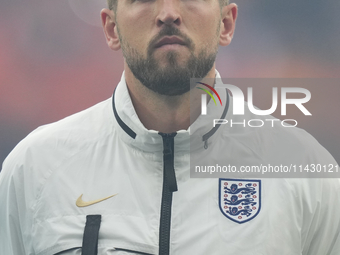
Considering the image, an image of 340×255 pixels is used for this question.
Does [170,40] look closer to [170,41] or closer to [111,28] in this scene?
[170,41]

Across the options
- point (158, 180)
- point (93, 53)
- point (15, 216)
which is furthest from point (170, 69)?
point (93, 53)

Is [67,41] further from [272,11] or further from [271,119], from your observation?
[271,119]

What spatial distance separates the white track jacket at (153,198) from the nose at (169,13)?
0.77 feet

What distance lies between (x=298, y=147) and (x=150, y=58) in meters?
0.50

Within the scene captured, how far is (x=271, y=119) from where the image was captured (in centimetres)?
136

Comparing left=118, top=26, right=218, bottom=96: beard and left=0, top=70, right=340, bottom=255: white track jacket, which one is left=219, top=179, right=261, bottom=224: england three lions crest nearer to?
left=0, top=70, right=340, bottom=255: white track jacket

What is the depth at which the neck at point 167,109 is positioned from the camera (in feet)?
4.16

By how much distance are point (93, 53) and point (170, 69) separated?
339cm

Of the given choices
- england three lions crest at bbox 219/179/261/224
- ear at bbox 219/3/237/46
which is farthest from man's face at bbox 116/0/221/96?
england three lions crest at bbox 219/179/261/224

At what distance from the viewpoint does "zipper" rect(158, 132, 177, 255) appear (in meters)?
1.12

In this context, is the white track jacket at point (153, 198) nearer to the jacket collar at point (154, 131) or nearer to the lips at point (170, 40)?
the jacket collar at point (154, 131)

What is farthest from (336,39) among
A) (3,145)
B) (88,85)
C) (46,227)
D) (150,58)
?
(46,227)

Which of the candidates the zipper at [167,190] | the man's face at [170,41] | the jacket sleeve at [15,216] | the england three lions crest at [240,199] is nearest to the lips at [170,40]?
the man's face at [170,41]

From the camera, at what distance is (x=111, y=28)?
145 centimetres
